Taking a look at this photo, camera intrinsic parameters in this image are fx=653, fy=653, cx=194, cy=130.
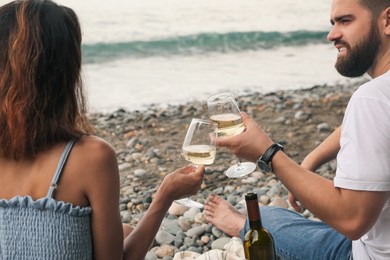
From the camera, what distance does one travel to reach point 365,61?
2.95 meters

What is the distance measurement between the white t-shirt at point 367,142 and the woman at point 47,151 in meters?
0.96

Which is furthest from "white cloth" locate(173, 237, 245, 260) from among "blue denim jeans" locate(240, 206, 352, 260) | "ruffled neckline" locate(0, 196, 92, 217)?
"ruffled neckline" locate(0, 196, 92, 217)

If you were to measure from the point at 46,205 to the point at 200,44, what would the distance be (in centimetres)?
1642

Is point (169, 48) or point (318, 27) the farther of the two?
point (318, 27)

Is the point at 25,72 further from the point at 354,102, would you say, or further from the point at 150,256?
the point at 150,256

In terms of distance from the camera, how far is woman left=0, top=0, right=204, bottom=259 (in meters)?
2.63

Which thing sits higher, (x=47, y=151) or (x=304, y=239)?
(x=47, y=151)

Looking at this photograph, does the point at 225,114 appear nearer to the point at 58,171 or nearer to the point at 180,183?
the point at 180,183

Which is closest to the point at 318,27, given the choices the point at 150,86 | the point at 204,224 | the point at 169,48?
the point at 169,48

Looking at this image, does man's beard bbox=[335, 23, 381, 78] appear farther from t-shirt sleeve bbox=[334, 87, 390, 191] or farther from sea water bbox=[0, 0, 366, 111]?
sea water bbox=[0, 0, 366, 111]

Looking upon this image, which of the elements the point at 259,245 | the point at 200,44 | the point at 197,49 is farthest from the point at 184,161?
the point at 200,44

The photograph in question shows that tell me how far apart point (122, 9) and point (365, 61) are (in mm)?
20315

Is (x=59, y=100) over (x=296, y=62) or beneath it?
over

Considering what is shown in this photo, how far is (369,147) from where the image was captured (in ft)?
8.42
